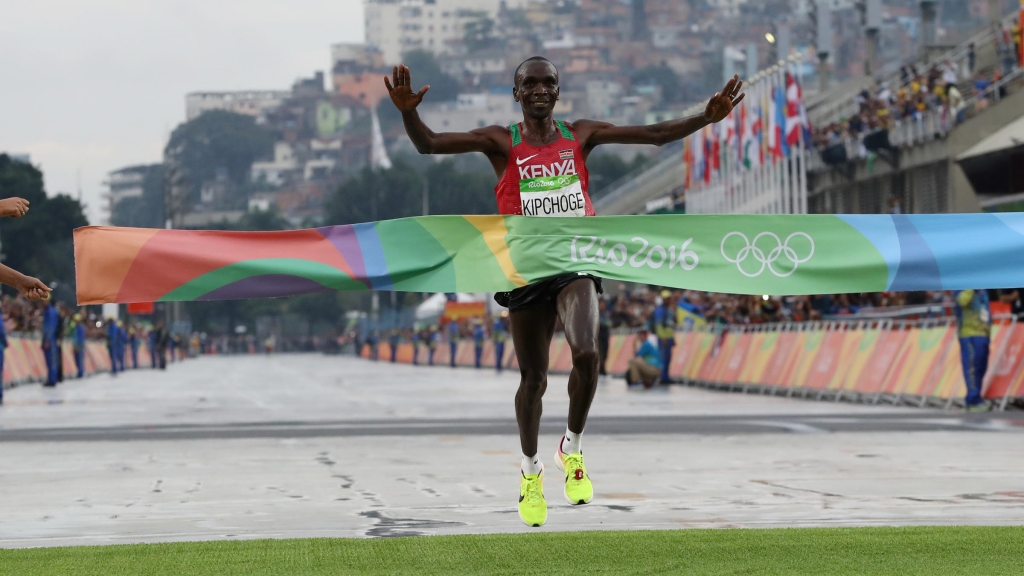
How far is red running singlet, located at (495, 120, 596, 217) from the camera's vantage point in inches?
334

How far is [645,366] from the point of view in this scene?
31906 millimetres

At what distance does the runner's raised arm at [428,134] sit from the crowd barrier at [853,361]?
12866 millimetres

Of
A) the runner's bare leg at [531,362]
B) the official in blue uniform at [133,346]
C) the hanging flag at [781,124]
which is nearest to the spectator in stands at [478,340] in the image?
the official in blue uniform at [133,346]

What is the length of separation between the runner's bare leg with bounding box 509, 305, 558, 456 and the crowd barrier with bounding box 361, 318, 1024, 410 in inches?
496

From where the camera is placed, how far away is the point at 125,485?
11.0m

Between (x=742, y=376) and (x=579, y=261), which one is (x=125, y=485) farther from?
(x=742, y=376)

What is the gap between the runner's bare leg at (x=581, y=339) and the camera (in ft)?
26.1

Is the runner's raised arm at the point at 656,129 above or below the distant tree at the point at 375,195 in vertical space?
below

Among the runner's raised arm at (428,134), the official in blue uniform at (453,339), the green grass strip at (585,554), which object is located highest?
the runner's raised arm at (428,134)

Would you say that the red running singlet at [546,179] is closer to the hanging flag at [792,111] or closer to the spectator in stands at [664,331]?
the spectator in stands at [664,331]

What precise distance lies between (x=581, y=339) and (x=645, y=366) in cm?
2410

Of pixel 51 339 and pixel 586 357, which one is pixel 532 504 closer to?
pixel 586 357

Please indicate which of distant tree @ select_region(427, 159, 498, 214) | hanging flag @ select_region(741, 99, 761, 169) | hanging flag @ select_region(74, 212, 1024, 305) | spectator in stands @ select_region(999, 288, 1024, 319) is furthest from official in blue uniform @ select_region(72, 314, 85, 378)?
distant tree @ select_region(427, 159, 498, 214)

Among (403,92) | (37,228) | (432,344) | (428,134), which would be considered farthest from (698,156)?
(37,228)
